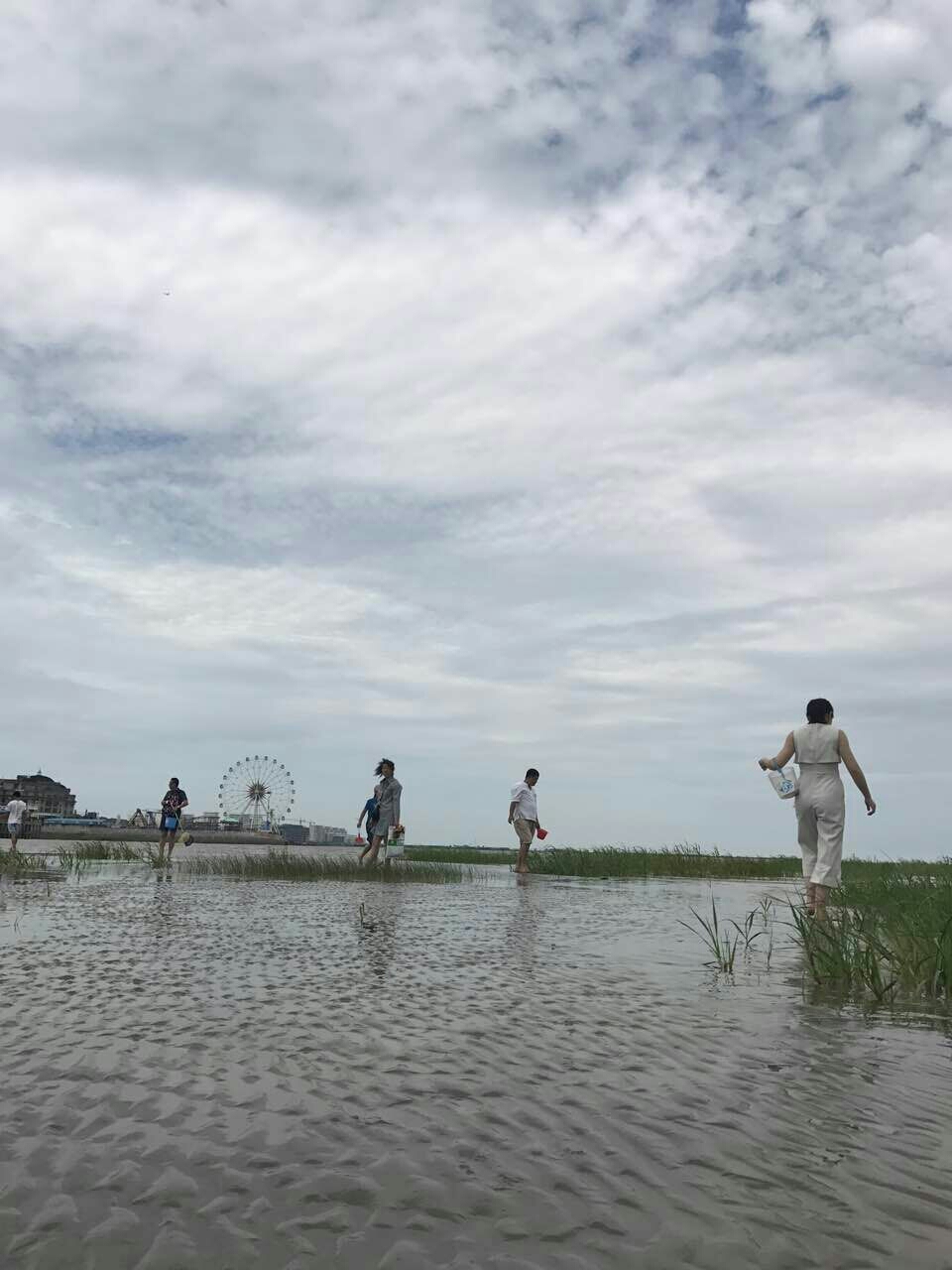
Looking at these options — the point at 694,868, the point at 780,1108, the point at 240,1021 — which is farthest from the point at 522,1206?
the point at 694,868

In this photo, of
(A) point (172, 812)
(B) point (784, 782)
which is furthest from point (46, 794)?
(B) point (784, 782)

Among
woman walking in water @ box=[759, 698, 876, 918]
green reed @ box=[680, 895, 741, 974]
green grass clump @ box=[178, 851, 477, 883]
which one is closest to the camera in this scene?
green reed @ box=[680, 895, 741, 974]

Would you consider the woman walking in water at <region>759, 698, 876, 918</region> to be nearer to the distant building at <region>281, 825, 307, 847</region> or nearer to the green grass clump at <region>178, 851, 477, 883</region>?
the green grass clump at <region>178, 851, 477, 883</region>

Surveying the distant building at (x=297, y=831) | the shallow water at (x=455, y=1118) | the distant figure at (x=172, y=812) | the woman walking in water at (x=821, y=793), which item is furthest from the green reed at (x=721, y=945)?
the distant building at (x=297, y=831)

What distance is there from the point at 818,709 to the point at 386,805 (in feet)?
39.3

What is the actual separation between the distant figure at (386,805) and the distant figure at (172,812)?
5.48 m

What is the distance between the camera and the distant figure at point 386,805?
20.0 m

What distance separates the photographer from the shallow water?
2408mm

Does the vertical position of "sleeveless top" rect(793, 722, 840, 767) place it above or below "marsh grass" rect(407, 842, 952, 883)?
above

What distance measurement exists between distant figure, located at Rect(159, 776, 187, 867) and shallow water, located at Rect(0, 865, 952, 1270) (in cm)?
1655

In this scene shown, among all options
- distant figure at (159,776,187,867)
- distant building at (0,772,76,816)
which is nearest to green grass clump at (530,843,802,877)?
distant figure at (159,776,187,867)

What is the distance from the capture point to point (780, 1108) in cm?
353

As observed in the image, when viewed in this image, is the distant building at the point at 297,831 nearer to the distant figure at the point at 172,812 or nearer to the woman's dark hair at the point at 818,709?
the distant figure at the point at 172,812

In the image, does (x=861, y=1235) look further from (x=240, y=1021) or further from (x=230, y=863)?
(x=230, y=863)
